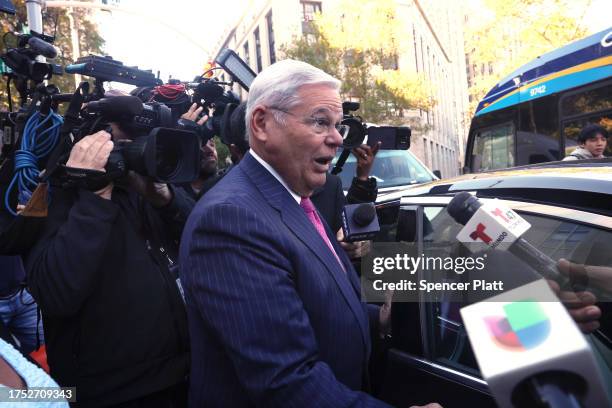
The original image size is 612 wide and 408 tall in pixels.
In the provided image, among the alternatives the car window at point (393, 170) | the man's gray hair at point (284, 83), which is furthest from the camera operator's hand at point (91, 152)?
the car window at point (393, 170)

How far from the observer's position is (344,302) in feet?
4.44

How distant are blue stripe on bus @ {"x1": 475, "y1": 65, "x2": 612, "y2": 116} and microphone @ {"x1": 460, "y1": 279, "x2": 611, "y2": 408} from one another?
6.43 metres

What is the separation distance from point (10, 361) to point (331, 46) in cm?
1898

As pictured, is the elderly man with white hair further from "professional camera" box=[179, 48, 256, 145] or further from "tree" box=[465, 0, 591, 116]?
"tree" box=[465, 0, 591, 116]

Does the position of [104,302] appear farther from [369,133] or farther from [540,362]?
[369,133]

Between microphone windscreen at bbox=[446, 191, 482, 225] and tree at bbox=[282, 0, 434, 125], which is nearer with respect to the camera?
microphone windscreen at bbox=[446, 191, 482, 225]

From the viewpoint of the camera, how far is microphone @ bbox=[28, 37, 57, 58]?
1982 millimetres

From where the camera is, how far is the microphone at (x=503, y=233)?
3.94 ft

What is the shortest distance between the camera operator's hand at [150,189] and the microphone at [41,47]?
0.64m

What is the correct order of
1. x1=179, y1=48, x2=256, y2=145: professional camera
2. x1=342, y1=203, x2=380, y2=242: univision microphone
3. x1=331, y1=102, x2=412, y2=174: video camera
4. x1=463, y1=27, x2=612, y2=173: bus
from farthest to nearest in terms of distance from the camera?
x1=463, y1=27, x2=612, y2=173: bus, x1=331, y1=102, x2=412, y2=174: video camera, x1=179, y1=48, x2=256, y2=145: professional camera, x1=342, y1=203, x2=380, y2=242: univision microphone

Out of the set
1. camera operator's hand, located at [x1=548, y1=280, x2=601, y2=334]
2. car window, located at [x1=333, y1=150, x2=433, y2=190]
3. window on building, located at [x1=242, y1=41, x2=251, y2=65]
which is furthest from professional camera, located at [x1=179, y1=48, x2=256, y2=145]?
window on building, located at [x1=242, y1=41, x2=251, y2=65]

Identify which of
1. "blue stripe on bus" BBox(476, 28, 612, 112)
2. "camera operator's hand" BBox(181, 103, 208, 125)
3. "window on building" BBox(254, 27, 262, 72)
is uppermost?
"window on building" BBox(254, 27, 262, 72)

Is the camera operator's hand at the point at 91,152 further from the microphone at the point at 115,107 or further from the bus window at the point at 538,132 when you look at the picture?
the bus window at the point at 538,132

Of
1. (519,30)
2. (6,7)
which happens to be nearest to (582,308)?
(6,7)
